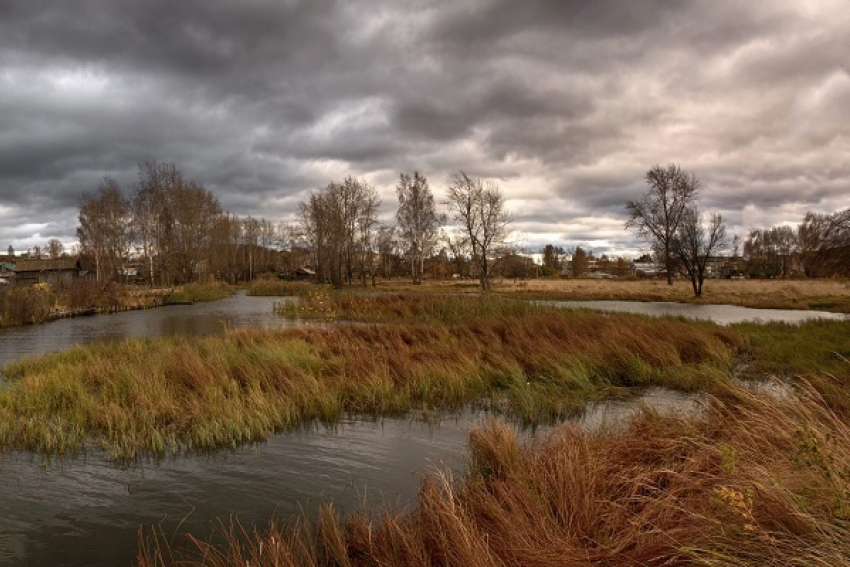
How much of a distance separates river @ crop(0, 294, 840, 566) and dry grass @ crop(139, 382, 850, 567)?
560 mm

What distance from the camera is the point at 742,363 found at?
13.2 metres

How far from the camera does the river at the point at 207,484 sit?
5.02 metres

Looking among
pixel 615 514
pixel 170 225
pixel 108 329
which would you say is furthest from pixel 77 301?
pixel 615 514

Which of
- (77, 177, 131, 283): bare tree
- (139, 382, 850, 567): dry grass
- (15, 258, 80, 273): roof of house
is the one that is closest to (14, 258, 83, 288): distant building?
(15, 258, 80, 273): roof of house

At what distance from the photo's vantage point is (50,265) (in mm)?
76062

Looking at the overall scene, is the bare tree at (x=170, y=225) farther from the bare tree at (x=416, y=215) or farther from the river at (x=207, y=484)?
the river at (x=207, y=484)

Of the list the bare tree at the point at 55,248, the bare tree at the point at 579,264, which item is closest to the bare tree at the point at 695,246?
the bare tree at the point at 579,264

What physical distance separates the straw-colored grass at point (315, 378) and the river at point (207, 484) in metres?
0.58

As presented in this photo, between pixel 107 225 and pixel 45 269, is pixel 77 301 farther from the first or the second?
pixel 45 269

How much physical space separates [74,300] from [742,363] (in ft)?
125

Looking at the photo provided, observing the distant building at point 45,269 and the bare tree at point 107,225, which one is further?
the distant building at point 45,269

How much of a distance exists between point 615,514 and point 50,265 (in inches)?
3655

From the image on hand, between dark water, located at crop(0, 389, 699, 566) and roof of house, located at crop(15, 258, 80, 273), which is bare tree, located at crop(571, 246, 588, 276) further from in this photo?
dark water, located at crop(0, 389, 699, 566)

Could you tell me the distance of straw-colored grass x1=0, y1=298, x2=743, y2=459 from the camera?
25.7 ft
